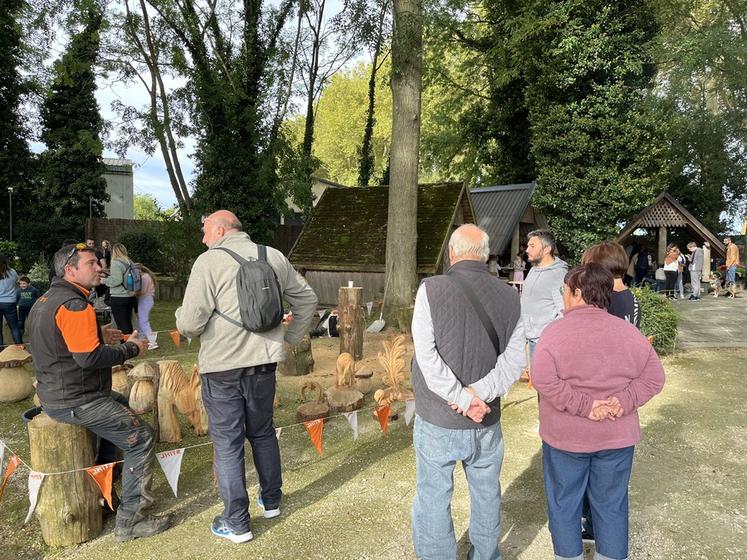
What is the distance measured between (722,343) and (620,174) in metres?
8.40

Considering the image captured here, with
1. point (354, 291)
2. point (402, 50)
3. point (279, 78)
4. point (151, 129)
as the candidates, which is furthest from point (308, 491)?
point (279, 78)

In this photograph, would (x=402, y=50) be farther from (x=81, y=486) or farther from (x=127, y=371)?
(x=81, y=486)

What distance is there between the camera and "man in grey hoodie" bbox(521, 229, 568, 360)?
5090 millimetres

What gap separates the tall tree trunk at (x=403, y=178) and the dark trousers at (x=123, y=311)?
5104mm

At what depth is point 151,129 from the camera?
17078 millimetres

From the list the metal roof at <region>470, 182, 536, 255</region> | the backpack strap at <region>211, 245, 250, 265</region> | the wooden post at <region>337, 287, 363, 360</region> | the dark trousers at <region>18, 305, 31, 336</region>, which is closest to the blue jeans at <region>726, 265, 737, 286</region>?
the metal roof at <region>470, 182, 536, 255</region>

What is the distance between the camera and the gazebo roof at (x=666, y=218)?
1872cm

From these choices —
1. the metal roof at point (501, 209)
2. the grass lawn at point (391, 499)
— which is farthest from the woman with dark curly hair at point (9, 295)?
the metal roof at point (501, 209)

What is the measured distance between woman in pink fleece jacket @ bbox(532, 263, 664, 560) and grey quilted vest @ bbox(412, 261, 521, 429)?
0.27 metres

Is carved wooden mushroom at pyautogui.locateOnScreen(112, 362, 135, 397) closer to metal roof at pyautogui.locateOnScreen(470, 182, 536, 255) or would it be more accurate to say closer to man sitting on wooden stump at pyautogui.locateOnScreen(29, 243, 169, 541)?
man sitting on wooden stump at pyautogui.locateOnScreen(29, 243, 169, 541)

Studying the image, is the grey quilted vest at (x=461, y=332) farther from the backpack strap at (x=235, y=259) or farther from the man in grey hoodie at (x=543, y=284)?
the man in grey hoodie at (x=543, y=284)

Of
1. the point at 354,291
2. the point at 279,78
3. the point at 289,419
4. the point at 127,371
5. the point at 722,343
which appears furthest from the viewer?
the point at 279,78

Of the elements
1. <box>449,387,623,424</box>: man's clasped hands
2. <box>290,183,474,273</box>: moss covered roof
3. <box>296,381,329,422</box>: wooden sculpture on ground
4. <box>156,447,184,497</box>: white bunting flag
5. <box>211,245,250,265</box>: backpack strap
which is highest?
<box>290,183,474,273</box>: moss covered roof

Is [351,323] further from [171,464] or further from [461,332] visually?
[461,332]
